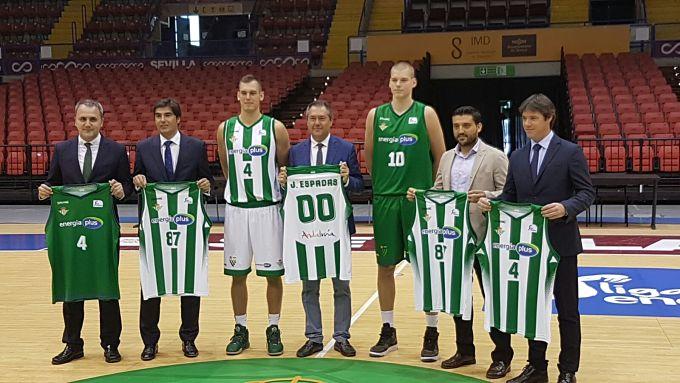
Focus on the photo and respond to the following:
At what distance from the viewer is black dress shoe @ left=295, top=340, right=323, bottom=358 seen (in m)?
4.98

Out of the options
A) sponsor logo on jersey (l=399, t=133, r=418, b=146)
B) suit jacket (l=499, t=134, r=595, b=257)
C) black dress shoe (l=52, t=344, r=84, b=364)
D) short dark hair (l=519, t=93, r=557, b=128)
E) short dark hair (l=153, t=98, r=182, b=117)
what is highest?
short dark hair (l=153, t=98, r=182, b=117)

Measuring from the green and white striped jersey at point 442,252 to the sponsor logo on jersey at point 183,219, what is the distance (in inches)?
55.2

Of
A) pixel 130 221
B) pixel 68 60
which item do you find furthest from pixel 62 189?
pixel 68 60

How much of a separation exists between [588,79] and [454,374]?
12677mm

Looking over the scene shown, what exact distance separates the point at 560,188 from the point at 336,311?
1666mm

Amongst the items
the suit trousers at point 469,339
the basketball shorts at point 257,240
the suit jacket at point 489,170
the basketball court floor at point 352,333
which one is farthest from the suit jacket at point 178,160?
the suit trousers at point 469,339

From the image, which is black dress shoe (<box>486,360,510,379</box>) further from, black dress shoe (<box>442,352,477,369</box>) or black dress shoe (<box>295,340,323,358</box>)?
black dress shoe (<box>295,340,323,358</box>)

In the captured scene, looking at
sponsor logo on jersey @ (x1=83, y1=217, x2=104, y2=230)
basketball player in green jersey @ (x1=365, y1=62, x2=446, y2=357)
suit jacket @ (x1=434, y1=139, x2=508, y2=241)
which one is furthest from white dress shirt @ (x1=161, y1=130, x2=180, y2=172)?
suit jacket @ (x1=434, y1=139, x2=508, y2=241)

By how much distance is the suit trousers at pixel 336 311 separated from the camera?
16.6 feet

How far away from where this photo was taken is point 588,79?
16062 mm

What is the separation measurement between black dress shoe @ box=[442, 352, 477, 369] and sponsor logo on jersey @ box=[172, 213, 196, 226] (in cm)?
181

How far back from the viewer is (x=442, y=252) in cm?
479

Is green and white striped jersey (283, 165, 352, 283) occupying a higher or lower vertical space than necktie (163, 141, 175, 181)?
lower

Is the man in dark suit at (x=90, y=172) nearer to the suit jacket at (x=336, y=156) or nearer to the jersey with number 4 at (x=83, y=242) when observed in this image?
the jersey with number 4 at (x=83, y=242)
